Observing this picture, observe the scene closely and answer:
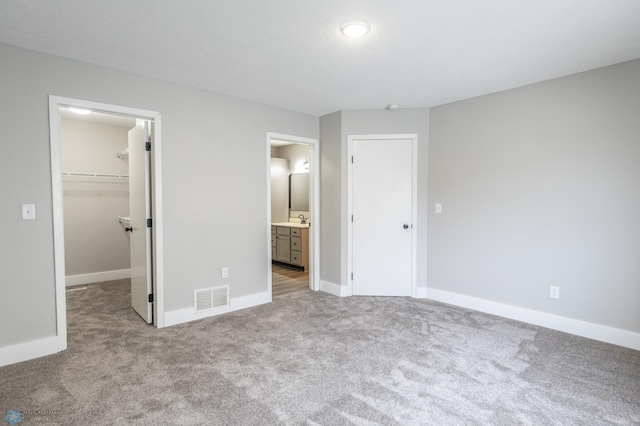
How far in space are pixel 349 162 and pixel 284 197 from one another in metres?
2.79

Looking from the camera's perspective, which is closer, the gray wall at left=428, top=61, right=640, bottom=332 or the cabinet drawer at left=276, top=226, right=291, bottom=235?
the gray wall at left=428, top=61, right=640, bottom=332

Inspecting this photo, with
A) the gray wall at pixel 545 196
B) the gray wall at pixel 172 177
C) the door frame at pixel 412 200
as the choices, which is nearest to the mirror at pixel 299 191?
the gray wall at pixel 172 177

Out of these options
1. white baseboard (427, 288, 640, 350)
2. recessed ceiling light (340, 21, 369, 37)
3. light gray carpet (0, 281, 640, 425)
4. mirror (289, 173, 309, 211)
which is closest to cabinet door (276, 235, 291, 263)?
mirror (289, 173, 309, 211)

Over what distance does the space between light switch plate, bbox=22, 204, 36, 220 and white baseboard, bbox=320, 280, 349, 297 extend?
124 inches

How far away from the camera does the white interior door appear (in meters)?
3.28

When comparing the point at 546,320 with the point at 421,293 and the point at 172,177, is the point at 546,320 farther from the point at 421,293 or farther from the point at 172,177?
the point at 172,177

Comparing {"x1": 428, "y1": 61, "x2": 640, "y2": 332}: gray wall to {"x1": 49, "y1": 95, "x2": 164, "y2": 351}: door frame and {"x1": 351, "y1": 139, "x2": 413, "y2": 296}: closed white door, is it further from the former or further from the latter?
{"x1": 49, "y1": 95, "x2": 164, "y2": 351}: door frame

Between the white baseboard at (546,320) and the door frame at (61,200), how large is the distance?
3140 mm

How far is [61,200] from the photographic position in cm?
273

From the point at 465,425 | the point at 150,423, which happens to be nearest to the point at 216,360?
the point at 150,423

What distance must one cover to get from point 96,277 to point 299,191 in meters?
3.64

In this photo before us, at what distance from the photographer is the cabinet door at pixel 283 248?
607cm

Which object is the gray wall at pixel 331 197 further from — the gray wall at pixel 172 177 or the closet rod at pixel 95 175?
the closet rod at pixel 95 175

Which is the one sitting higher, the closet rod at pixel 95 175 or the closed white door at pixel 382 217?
the closet rod at pixel 95 175
